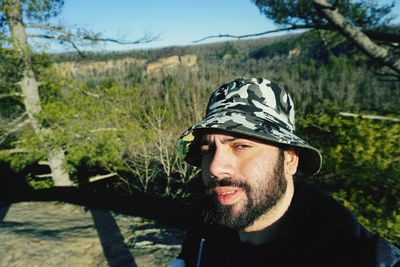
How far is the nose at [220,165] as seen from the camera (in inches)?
50.0

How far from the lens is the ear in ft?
4.35

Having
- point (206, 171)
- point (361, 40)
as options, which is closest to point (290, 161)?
point (206, 171)

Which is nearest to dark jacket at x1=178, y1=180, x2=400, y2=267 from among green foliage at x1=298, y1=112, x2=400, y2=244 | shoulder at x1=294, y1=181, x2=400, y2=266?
shoulder at x1=294, y1=181, x2=400, y2=266

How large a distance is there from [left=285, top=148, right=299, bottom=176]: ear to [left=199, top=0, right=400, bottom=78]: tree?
2.33m

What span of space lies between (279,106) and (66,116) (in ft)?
26.8

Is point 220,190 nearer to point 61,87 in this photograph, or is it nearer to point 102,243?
point 102,243

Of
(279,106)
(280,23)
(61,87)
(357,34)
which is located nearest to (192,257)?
(279,106)

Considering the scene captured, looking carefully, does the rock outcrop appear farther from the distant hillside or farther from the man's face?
the man's face

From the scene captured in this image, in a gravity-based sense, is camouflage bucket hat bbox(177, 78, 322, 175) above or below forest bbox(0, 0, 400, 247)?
above

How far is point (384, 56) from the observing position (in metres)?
3.24

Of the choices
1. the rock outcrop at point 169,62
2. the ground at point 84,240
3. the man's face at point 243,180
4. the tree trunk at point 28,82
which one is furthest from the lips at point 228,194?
the tree trunk at point 28,82

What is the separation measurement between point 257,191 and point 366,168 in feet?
8.31

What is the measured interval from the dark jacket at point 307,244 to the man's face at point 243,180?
0.36 feet

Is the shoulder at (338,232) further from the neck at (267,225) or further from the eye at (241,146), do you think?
the eye at (241,146)
